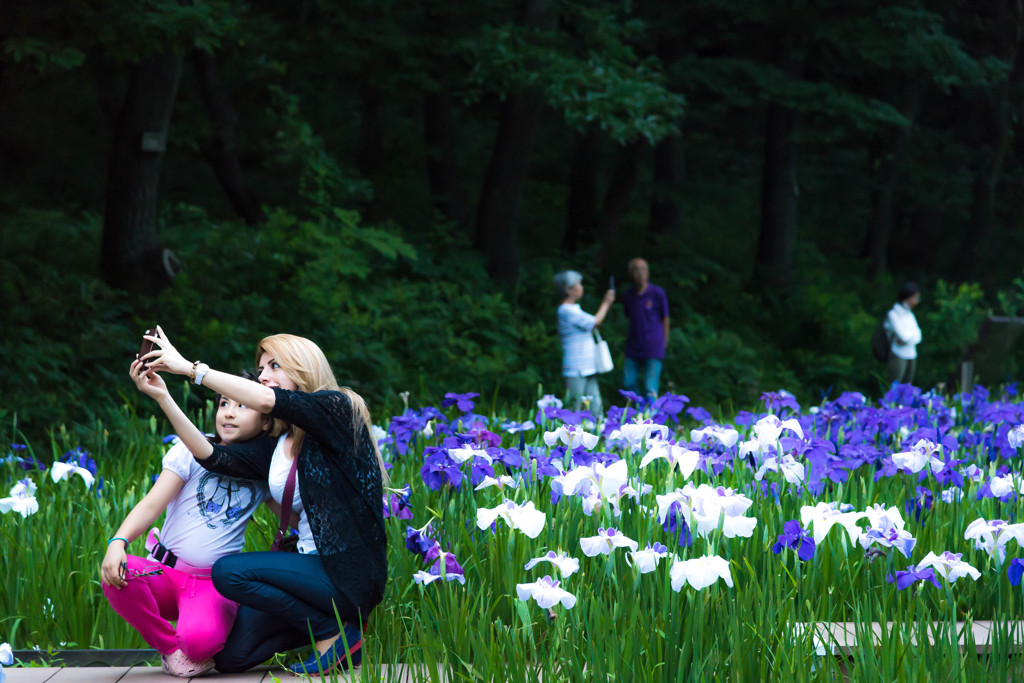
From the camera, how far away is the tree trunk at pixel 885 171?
717 inches

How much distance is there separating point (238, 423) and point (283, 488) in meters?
0.27

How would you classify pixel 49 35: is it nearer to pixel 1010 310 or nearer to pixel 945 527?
pixel 945 527

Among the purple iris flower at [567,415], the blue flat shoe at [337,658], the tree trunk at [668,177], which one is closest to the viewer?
the blue flat shoe at [337,658]

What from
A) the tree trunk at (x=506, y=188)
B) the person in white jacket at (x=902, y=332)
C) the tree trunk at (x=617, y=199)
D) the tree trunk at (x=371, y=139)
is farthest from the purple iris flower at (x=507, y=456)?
the tree trunk at (x=371, y=139)

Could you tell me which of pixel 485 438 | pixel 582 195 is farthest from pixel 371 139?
pixel 485 438

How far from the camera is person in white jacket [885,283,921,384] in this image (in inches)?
379

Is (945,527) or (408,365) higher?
(408,365)

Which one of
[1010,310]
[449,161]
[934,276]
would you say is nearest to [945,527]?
[1010,310]

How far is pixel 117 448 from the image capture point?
17.9ft

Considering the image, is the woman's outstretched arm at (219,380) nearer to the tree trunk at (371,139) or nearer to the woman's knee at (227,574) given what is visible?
the woman's knee at (227,574)

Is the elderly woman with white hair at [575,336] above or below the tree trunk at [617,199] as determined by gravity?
below

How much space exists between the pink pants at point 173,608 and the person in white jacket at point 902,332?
25.9 feet

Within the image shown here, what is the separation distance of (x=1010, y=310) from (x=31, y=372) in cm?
1048

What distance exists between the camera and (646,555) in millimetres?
2717
